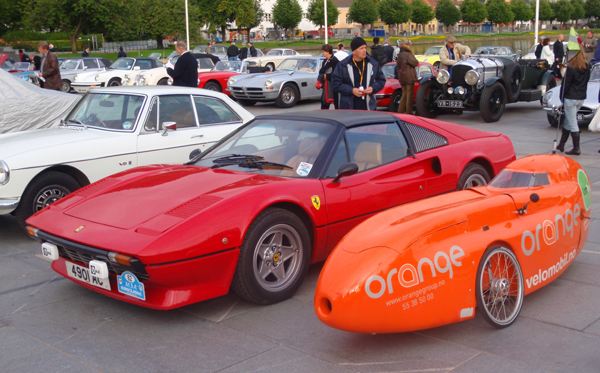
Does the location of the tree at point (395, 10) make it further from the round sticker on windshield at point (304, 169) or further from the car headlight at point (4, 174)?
the round sticker on windshield at point (304, 169)

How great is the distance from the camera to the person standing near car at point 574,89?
29.3 feet

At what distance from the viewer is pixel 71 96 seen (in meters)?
9.51

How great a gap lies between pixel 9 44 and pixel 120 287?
195ft

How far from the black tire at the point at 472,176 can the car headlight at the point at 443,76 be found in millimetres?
8006

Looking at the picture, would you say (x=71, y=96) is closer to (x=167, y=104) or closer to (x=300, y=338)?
(x=167, y=104)

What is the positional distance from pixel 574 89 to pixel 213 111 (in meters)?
5.80

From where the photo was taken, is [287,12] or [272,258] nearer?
[272,258]

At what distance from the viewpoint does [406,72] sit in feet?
43.9

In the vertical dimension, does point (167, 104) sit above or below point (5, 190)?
above

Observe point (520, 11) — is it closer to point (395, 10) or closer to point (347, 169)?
point (395, 10)

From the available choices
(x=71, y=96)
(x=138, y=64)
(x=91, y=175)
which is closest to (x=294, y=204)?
(x=91, y=175)

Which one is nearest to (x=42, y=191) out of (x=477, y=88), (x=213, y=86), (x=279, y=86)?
(x=477, y=88)

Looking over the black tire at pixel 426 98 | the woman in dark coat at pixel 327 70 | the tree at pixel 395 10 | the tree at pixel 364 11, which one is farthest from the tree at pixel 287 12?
the woman in dark coat at pixel 327 70

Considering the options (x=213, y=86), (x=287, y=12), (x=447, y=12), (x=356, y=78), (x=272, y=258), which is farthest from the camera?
(x=447, y=12)
